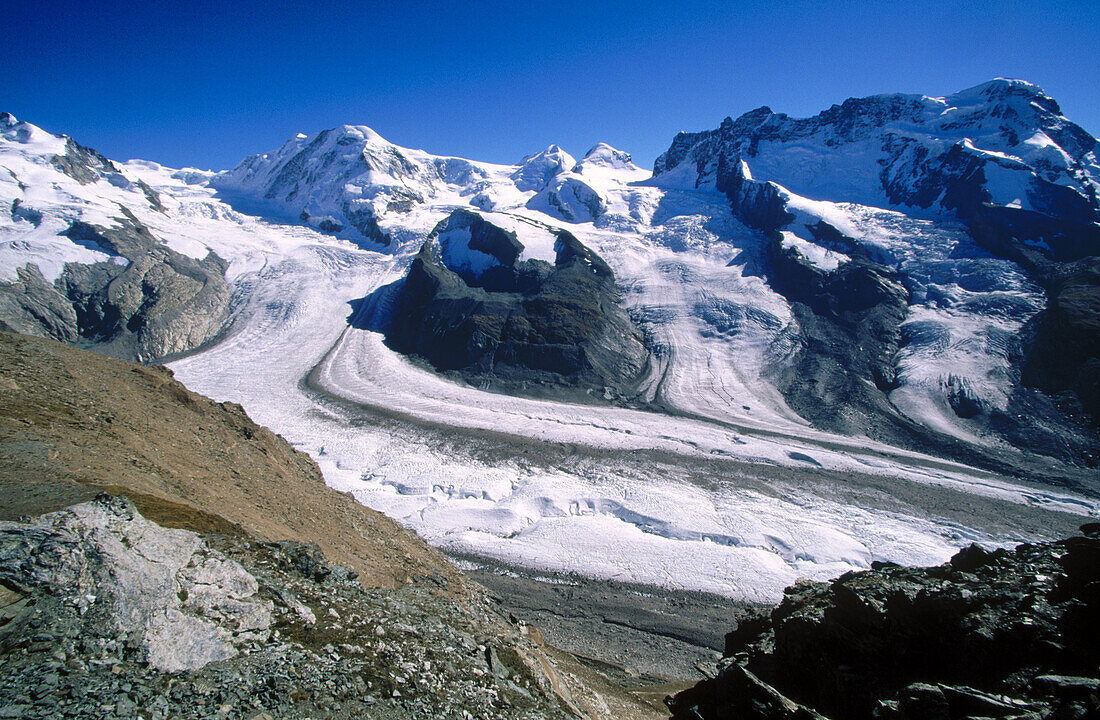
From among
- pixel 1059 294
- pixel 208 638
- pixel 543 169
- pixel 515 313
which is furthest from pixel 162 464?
pixel 543 169

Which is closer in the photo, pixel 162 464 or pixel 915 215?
pixel 162 464

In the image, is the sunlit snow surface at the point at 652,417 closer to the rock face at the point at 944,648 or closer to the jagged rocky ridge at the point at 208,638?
the rock face at the point at 944,648

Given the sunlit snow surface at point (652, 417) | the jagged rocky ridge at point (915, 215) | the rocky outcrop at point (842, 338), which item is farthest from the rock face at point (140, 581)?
the jagged rocky ridge at point (915, 215)

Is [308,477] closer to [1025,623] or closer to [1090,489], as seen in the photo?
[1025,623]

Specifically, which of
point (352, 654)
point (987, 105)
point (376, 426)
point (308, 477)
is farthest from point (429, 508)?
point (987, 105)

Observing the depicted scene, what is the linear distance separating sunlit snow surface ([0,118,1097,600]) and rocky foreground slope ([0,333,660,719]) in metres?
12.3

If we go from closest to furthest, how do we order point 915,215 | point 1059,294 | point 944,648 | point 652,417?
point 944,648
point 652,417
point 1059,294
point 915,215

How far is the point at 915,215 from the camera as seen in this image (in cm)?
7412

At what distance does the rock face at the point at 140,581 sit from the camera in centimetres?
501

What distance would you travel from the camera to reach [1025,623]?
8016 millimetres

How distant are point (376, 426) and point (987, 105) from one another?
364ft

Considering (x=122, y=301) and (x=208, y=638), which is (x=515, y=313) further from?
(x=208, y=638)

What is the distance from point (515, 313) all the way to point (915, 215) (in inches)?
2498

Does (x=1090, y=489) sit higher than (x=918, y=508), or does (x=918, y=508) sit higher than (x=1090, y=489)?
(x=1090, y=489)
